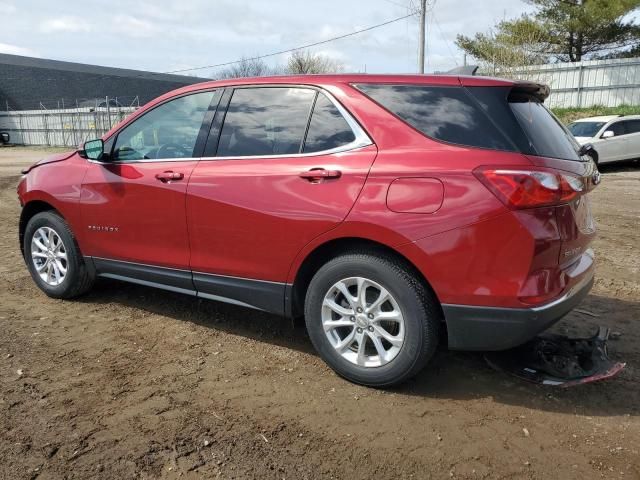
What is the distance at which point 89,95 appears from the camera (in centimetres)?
4797

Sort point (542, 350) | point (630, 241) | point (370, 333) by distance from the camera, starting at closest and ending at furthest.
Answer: point (370, 333) < point (542, 350) < point (630, 241)

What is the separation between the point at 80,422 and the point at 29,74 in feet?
159

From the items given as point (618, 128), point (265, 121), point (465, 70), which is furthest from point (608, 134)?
point (265, 121)

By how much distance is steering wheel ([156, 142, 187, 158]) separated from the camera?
4051mm

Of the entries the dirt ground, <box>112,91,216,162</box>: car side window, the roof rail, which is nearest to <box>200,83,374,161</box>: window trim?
<box>112,91,216,162</box>: car side window

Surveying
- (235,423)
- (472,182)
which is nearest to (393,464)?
(235,423)

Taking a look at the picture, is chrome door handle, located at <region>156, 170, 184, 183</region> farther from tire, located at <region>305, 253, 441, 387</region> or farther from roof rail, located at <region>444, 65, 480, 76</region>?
roof rail, located at <region>444, 65, 480, 76</region>

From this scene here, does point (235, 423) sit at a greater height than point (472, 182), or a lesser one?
lesser

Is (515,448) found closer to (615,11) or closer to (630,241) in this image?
(630,241)

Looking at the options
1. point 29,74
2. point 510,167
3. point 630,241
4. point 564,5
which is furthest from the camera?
point 29,74

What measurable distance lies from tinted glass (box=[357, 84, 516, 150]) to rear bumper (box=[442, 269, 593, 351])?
2.77 feet

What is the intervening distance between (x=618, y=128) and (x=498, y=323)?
16.8 meters

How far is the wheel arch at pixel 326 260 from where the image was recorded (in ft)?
10.4

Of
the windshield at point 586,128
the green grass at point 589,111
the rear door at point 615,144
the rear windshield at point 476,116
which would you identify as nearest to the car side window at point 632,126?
the rear door at point 615,144
